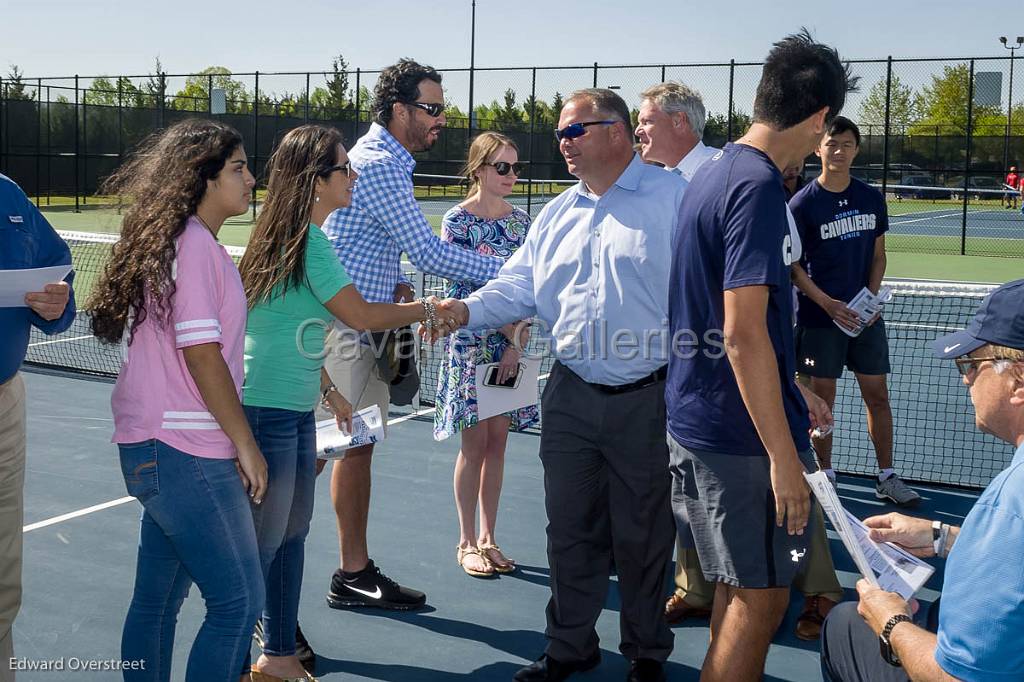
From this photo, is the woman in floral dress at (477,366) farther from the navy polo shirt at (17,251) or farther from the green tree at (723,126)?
the green tree at (723,126)

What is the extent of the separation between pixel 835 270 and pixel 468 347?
2.20 meters

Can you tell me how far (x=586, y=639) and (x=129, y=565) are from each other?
2.35 m

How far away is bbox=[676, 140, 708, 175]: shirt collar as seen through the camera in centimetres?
491

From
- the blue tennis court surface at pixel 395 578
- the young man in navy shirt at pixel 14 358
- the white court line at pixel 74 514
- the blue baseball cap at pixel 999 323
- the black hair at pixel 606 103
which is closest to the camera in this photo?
the blue baseball cap at pixel 999 323

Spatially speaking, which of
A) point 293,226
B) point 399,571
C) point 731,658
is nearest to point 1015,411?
point 731,658

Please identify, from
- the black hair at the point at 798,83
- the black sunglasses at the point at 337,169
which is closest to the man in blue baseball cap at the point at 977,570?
the black hair at the point at 798,83

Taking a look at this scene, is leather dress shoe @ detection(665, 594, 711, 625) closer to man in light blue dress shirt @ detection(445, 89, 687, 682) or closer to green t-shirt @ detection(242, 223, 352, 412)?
man in light blue dress shirt @ detection(445, 89, 687, 682)

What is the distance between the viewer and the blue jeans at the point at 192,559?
3033mm

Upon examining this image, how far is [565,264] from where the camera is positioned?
4.09 m

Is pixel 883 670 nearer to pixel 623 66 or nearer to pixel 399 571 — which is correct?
pixel 399 571

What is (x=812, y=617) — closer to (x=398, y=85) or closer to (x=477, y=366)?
(x=477, y=366)

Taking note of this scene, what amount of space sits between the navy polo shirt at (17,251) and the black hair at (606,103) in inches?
77.3

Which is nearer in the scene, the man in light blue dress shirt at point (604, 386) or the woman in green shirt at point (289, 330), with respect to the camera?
the woman in green shirt at point (289, 330)

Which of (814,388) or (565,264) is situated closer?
(565,264)
